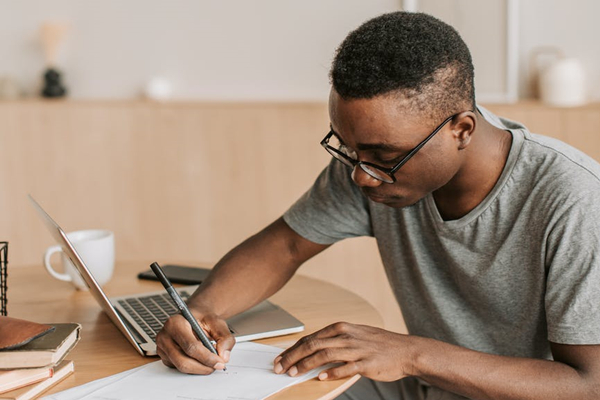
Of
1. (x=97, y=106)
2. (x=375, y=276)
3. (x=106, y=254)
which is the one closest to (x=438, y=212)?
(x=106, y=254)

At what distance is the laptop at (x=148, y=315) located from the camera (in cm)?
130

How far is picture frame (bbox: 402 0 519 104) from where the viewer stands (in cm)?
262

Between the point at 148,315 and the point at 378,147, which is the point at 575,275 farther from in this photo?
the point at 148,315

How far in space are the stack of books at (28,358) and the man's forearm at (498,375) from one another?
544mm

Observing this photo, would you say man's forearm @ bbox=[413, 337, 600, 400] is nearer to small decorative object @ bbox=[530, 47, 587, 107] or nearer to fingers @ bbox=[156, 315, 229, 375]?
fingers @ bbox=[156, 315, 229, 375]

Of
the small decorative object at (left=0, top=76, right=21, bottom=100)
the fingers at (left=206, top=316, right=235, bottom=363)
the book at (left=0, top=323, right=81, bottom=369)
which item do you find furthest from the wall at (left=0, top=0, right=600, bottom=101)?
the book at (left=0, top=323, right=81, bottom=369)

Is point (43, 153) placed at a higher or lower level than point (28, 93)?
lower

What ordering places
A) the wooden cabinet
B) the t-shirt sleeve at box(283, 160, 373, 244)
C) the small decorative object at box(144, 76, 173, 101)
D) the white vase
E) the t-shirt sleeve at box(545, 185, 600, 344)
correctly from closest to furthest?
the t-shirt sleeve at box(545, 185, 600, 344), the t-shirt sleeve at box(283, 160, 373, 244), the white vase, the wooden cabinet, the small decorative object at box(144, 76, 173, 101)

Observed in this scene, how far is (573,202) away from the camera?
1258 millimetres

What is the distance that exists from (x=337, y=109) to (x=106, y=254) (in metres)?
0.68

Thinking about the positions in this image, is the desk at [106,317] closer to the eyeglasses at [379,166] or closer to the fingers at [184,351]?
the fingers at [184,351]

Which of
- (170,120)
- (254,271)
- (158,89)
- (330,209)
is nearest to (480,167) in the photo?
(330,209)

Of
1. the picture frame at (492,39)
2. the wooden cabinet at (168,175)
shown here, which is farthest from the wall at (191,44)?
the picture frame at (492,39)

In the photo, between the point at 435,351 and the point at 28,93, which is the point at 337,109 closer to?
the point at 435,351
